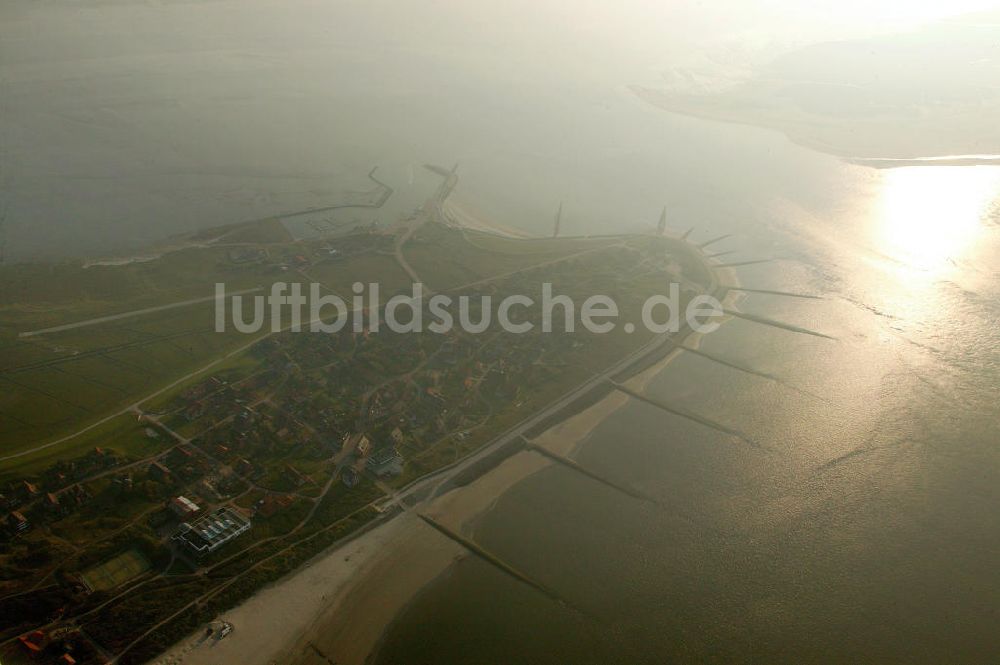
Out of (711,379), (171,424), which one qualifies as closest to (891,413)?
(711,379)

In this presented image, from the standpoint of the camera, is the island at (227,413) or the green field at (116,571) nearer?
the green field at (116,571)

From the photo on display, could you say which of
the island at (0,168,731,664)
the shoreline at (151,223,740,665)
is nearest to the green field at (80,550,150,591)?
the island at (0,168,731,664)

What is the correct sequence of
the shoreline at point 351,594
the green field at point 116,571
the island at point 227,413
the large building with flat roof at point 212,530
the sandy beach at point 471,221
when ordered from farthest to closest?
the sandy beach at point 471,221, the large building with flat roof at point 212,530, the island at point 227,413, the green field at point 116,571, the shoreline at point 351,594

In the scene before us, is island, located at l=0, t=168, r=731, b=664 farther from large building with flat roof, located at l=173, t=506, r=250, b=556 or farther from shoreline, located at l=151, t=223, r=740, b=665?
shoreline, located at l=151, t=223, r=740, b=665

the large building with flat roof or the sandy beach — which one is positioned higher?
the sandy beach

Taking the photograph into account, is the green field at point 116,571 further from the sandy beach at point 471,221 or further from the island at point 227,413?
the sandy beach at point 471,221

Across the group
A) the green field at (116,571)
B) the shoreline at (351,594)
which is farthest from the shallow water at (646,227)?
the green field at (116,571)

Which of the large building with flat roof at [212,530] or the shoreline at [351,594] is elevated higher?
the large building with flat roof at [212,530]
